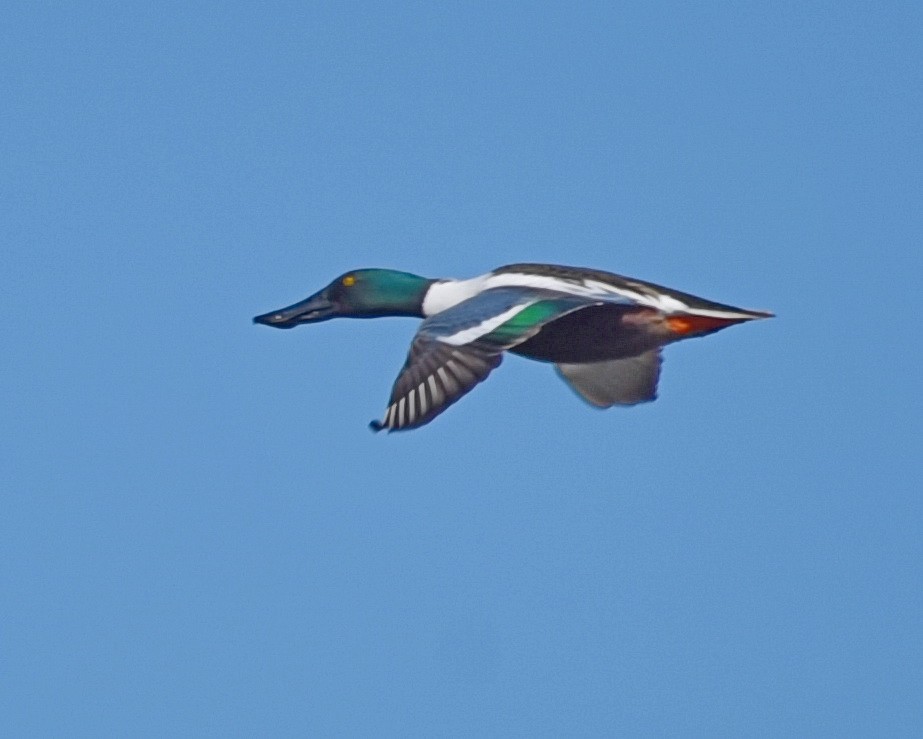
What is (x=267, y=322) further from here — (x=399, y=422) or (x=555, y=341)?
(x=399, y=422)

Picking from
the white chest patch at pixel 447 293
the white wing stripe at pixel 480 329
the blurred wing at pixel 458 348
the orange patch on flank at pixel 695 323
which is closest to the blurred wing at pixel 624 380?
the white chest patch at pixel 447 293

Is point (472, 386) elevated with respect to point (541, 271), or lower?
lower

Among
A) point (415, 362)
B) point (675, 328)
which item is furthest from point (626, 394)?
point (415, 362)

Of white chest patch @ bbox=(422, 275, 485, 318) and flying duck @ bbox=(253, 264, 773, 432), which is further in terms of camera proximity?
white chest patch @ bbox=(422, 275, 485, 318)

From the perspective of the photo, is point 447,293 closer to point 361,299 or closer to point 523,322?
point 361,299

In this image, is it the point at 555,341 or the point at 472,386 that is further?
the point at 555,341

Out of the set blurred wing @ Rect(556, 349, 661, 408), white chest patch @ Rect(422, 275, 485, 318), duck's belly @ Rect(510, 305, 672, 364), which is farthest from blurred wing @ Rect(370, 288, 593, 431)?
blurred wing @ Rect(556, 349, 661, 408)

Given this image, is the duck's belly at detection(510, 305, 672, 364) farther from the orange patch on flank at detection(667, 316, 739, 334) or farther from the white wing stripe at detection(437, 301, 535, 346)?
the white wing stripe at detection(437, 301, 535, 346)

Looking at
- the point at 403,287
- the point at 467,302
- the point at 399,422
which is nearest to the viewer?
the point at 399,422

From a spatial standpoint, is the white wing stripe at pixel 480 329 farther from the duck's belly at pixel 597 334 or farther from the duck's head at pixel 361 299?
the duck's head at pixel 361 299
